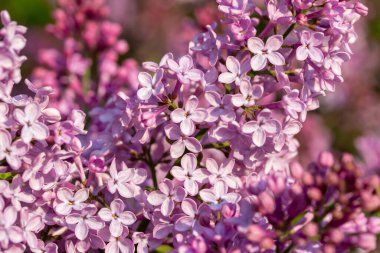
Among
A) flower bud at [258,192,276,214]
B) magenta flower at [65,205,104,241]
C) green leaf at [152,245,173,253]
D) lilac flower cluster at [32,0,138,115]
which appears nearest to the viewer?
flower bud at [258,192,276,214]

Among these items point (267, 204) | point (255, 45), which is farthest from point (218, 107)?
point (267, 204)

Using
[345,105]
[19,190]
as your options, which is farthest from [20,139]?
[345,105]

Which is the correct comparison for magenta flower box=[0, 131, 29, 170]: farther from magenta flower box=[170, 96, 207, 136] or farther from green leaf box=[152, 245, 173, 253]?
green leaf box=[152, 245, 173, 253]

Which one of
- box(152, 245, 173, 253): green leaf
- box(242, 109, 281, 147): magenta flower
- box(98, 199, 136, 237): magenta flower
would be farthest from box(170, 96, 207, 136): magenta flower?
box(152, 245, 173, 253): green leaf

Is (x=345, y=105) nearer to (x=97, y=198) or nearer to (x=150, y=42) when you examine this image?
(x=150, y=42)

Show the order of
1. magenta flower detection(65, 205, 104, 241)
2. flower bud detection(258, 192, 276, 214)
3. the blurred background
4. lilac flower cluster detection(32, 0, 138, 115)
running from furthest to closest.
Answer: the blurred background < lilac flower cluster detection(32, 0, 138, 115) < magenta flower detection(65, 205, 104, 241) < flower bud detection(258, 192, 276, 214)

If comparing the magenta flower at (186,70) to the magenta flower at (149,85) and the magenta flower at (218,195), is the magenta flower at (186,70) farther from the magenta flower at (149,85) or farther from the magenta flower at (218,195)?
the magenta flower at (218,195)

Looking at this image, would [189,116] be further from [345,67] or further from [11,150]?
[345,67]
